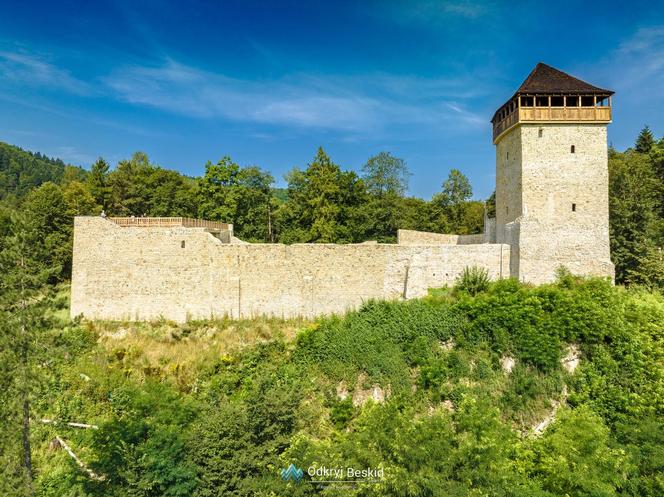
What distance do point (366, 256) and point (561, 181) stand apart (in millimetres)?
7837

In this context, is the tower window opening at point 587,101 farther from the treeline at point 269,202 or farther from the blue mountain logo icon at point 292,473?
the blue mountain logo icon at point 292,473

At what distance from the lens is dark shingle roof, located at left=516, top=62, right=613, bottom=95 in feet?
48.8

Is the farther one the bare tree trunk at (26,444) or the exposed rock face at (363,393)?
the exposed rock face at (363,393)

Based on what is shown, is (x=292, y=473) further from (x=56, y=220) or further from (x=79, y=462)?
(x=56, y=220)

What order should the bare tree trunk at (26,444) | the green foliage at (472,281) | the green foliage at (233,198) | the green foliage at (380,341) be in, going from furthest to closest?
the green foliage at (233,198) < the green foliage at (472,281) < the green foliage at (380,341) < the bare tree trunk at (26,444)

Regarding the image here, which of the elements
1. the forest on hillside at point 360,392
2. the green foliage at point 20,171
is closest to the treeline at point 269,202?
the forest on hillside at point 360,392

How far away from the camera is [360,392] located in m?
11.9

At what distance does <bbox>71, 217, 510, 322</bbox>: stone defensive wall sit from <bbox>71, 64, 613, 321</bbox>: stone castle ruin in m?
0.04

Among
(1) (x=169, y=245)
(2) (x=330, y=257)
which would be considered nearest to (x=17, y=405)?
(1) (x=169, y=245)

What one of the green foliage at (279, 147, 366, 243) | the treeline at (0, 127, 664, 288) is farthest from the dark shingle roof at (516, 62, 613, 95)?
the green foliage at (279, 147, 366, 243)

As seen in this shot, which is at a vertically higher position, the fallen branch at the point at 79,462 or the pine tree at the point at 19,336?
the pine tree at the point at 19,336

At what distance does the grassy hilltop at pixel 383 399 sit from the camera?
334 inches

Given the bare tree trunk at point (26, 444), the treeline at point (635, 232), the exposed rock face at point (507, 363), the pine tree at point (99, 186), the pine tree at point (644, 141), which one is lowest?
the bare tree trunk at point (26, 444)

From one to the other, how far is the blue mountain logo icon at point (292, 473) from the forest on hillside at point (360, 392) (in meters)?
0.11
